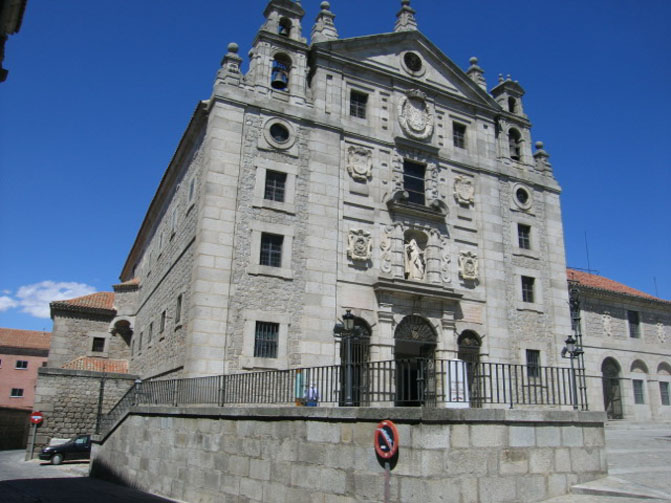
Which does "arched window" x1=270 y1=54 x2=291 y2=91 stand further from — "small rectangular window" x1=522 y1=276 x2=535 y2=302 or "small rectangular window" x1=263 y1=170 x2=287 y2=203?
"small rectangular window" x1=522 y1=276 x2=535 y2=302

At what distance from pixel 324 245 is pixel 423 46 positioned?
35.2 ft

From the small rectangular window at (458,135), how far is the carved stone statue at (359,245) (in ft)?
23.2

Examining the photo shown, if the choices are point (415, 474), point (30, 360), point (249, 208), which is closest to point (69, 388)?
point (249, 208)

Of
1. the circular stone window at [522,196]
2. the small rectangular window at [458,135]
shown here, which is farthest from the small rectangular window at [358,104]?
the circular stone window at [522,196]

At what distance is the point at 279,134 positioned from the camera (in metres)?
22.3

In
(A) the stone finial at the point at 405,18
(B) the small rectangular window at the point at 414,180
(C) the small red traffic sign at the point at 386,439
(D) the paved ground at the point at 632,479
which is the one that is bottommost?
(D) the paved ground at the point at 632,479

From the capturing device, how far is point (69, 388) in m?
26.5

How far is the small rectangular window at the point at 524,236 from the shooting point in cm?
2667

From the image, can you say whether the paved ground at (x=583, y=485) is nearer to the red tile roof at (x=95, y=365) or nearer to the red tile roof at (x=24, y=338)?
the red tile roof at (x=95, y=365)

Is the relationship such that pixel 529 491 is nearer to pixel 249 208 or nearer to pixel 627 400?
pixel 249 208

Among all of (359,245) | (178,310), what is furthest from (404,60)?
(178,310)

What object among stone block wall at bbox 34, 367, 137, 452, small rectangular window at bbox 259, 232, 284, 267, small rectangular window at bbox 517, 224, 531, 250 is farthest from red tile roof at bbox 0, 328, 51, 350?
small rectangular window at bbox 517, 224, 531, 250

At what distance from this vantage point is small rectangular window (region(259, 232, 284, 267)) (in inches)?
821

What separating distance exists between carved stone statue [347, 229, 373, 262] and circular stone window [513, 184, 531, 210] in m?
8.55
